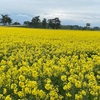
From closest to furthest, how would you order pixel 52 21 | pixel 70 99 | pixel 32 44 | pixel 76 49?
pixel 70 99 < pixel 76 49 < pixel 32 44 < pixel 52 21

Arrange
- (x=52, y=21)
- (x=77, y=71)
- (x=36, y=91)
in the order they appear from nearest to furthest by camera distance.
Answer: (x=36, y=91), (x=77, y=71), (x=52, y=21)

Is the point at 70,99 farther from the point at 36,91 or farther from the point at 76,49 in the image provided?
the point at 76,49

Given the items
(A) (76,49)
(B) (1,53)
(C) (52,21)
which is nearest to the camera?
(B) (1,53)

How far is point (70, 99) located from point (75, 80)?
441mm

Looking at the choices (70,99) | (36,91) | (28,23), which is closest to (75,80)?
(70,99)

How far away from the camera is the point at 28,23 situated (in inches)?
3391

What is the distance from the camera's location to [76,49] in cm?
1673

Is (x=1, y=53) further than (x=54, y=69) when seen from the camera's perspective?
Yes

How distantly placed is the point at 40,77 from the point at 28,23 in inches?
3091

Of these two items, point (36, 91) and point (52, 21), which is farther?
point (52, 21)

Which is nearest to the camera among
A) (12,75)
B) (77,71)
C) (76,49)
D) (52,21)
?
(12,75)

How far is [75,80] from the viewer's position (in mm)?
6922

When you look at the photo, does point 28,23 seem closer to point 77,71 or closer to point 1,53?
point 1,53

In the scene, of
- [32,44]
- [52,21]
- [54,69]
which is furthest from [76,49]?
[52,21]
